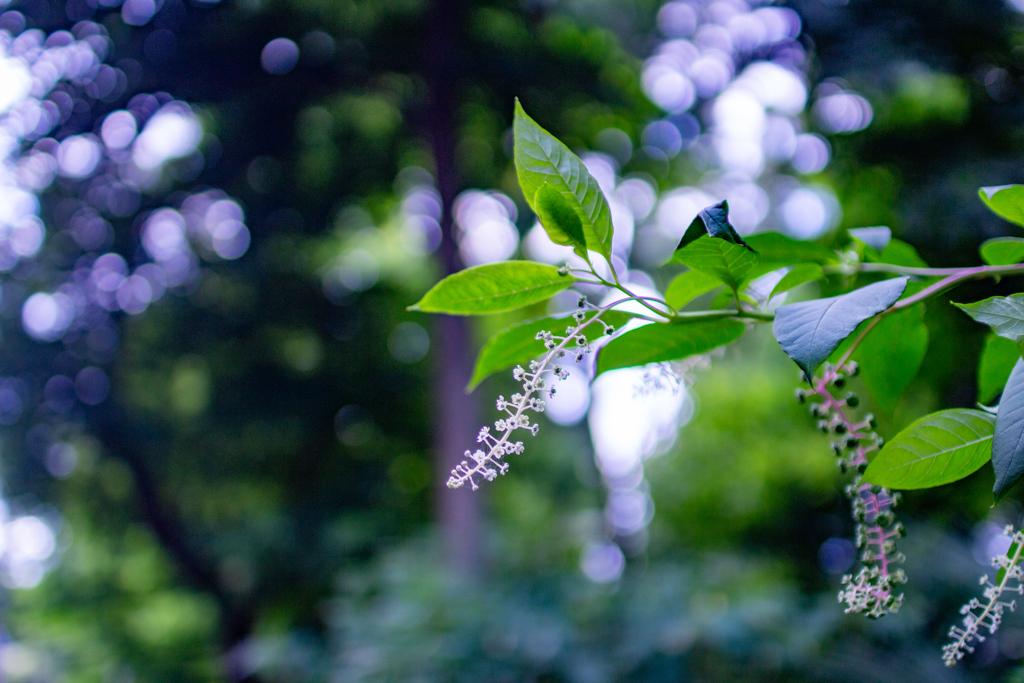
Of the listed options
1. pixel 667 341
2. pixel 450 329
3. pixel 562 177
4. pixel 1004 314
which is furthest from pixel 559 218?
pixel 450 329

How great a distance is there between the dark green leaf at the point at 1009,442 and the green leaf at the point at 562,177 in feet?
0.83

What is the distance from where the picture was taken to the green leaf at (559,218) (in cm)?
41

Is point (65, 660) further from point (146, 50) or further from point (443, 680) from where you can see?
point (146, 50)

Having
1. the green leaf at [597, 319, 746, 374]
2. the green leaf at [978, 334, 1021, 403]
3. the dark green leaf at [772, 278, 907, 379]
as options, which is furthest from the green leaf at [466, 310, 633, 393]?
the green leaf at [978, 334, 1021, 403]

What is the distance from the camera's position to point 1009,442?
357 millimetres

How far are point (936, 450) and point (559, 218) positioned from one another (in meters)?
0.29

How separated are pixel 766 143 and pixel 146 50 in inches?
157

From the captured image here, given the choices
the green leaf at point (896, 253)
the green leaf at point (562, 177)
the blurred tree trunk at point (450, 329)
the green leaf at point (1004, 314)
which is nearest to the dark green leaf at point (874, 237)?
the green leaf at point (896, 253)

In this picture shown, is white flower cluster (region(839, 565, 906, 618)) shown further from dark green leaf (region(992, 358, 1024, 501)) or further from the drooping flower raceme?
dark green leaf (region(992, 358, 1024, 501))

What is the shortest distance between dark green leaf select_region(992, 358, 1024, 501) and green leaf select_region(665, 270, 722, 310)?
0.19m

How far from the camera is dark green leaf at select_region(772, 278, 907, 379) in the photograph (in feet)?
1.16

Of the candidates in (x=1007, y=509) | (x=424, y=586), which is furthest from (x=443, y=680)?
(x=1007, y=509)

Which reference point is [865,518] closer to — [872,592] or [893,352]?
[872,592]

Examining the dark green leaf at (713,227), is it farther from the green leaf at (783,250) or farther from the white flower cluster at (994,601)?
the white flower cluster at (994,601)
